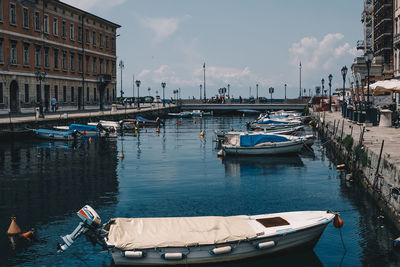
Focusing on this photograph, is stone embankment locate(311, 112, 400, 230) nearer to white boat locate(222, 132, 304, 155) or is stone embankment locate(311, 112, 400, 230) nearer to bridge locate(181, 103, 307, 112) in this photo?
white boat locate(222, 132, 304, 155)

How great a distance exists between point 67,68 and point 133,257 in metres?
60.1

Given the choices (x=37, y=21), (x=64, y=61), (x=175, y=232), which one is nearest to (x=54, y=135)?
(x=37, y=21)

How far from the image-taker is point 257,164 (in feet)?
112

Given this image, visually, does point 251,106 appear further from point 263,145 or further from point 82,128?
point 263,145

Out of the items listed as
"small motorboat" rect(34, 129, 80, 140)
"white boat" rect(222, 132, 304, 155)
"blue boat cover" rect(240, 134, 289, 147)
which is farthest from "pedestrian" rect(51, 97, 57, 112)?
"blue boat cover" rect(240, 134, 289, 147)

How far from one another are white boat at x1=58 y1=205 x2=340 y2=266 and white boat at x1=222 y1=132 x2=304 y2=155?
2184cm

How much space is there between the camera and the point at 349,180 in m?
25.9

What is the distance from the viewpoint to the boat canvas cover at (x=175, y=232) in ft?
43.8

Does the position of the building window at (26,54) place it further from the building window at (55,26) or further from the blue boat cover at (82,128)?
the blue boat cover at (82,128)

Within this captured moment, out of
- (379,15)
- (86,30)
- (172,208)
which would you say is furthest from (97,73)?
(172,208)

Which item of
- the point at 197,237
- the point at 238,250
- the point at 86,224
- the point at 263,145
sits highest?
the point at 263,145

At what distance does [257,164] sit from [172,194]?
11.8 meters

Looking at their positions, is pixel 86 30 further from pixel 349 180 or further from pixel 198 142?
pixel 349 180

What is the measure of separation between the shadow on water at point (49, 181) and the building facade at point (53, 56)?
15.7 m
